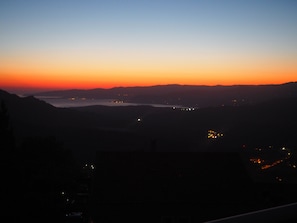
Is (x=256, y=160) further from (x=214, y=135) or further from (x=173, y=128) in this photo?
(x=173, y=128)

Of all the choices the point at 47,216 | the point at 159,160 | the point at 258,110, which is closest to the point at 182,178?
the point at 159,160

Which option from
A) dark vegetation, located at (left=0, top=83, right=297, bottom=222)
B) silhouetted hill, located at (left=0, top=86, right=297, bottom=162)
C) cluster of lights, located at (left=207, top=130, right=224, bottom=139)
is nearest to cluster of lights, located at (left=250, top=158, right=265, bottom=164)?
dark vegetation, located at (left=0, top=83, right=297, bottom=222)

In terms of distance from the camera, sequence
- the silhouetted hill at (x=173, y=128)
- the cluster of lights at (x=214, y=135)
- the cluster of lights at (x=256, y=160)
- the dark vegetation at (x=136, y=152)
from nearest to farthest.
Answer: the dark vegetation at (x=136, y=152), the cluster of lights at (x=256, y=160), the silhouetted hill at (x=173, y=128), the cluster of lights at (x=214, y=135)

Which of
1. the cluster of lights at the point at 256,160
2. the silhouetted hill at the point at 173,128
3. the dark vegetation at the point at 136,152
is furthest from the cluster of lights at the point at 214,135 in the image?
the cluster of lights at the point at 256,160

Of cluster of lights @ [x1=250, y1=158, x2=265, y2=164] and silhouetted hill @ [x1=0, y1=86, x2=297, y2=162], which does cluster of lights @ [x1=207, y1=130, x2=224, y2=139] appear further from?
cluster of lights @ [x1=250, y1=158, x2=265, y2=164]

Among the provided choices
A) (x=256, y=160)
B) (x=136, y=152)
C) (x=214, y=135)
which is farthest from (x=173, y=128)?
(x=136, y=152)

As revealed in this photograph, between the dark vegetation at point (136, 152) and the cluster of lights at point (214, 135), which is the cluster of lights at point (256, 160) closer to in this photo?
the dark vegetation at point (136, 152)

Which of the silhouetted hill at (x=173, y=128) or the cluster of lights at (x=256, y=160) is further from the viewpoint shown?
the silhouetted hill at (x=173, y=128)

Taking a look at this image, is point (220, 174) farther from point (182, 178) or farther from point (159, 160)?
point (159, 160)
